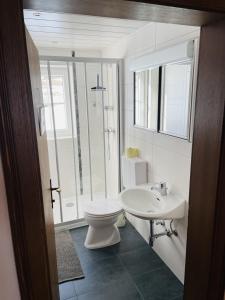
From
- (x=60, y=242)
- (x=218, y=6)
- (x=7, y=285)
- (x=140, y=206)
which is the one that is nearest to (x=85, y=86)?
(x=140, y=206)

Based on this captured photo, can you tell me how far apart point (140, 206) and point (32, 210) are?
4.79 feet

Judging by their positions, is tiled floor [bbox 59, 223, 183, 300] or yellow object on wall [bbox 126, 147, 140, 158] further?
yellow object on wall [bbox 126, 147, 140, 158]

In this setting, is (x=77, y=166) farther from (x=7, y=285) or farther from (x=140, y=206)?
(x=7, y=285)

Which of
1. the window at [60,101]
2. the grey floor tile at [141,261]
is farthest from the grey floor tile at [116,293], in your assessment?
the window at [60,101]

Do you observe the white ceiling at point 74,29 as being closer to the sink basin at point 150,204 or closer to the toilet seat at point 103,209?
the sink basin at point 150,204

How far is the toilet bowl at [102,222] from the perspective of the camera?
2.32 meters

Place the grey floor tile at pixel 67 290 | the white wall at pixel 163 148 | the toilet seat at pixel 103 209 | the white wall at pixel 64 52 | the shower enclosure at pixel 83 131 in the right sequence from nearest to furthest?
the white wall at pixel 163 148 < the grey floor tile at pixel 67 290 < the toilet seat at pixel 103 209 < the shower enclosure at pixel 83 131 < the white wall at pixel 64 52

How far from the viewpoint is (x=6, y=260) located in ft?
2.98

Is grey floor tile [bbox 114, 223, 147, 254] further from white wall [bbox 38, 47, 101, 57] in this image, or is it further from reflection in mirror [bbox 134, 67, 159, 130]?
white wall [bbox 38, 47, 101, 57]

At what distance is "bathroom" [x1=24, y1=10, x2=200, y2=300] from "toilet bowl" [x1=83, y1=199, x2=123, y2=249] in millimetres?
11

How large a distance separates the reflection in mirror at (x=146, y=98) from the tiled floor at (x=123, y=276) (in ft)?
4.38

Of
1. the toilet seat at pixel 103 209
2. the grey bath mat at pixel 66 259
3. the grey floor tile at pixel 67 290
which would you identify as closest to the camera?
the grey floor tile at pixel 67 290

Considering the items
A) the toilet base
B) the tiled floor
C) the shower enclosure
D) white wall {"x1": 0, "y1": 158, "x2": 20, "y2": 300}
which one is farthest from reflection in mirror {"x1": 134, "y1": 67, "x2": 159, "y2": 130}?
white wall {"x1": 0, "y1": 158, "x2": 20, "y2": 300}

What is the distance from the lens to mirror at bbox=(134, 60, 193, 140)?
5.54 ft
